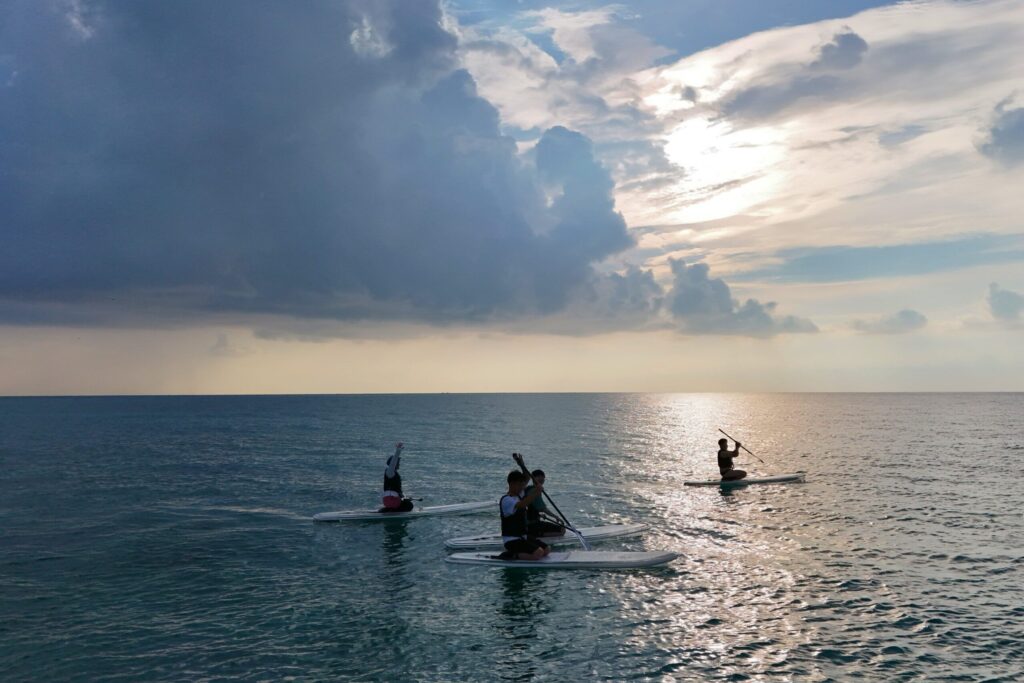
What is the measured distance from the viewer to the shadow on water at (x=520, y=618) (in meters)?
15.1

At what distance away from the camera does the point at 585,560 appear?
75.4ft

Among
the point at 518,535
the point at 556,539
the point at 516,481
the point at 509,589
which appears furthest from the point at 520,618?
the point at 556,539

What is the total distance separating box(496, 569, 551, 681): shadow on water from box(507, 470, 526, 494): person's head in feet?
10.1

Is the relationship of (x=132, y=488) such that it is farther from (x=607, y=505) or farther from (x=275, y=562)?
(x=607, y=505)

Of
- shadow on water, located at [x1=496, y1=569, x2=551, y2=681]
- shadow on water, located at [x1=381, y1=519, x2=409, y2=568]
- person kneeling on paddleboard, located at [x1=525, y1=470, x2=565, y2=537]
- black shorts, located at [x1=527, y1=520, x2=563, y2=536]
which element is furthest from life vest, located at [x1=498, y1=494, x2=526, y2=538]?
shadow on water, located at [x1=381, y1=519, x2=409, y2=568]

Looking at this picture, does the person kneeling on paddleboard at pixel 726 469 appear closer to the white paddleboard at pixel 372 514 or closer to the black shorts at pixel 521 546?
the white paddleboard at pixel 372 514

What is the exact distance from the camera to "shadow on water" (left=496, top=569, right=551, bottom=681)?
15.1 meters

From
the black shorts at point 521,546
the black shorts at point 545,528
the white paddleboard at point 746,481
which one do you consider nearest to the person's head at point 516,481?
the black shorts at point 521,546

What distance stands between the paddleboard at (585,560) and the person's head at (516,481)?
2.87 m

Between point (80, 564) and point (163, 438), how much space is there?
3227 inches

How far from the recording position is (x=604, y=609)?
746 inches

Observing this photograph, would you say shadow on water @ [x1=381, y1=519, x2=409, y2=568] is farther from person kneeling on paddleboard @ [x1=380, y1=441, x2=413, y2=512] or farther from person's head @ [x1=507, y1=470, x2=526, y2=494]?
person's head @ [x1=507, y1=470, x2=526, y2=494]

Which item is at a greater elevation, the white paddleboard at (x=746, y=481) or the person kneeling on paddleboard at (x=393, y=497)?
the person kneeling on paddleboard at (x=393, y=497)

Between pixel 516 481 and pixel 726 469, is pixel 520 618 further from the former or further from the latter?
pixel 726 469
